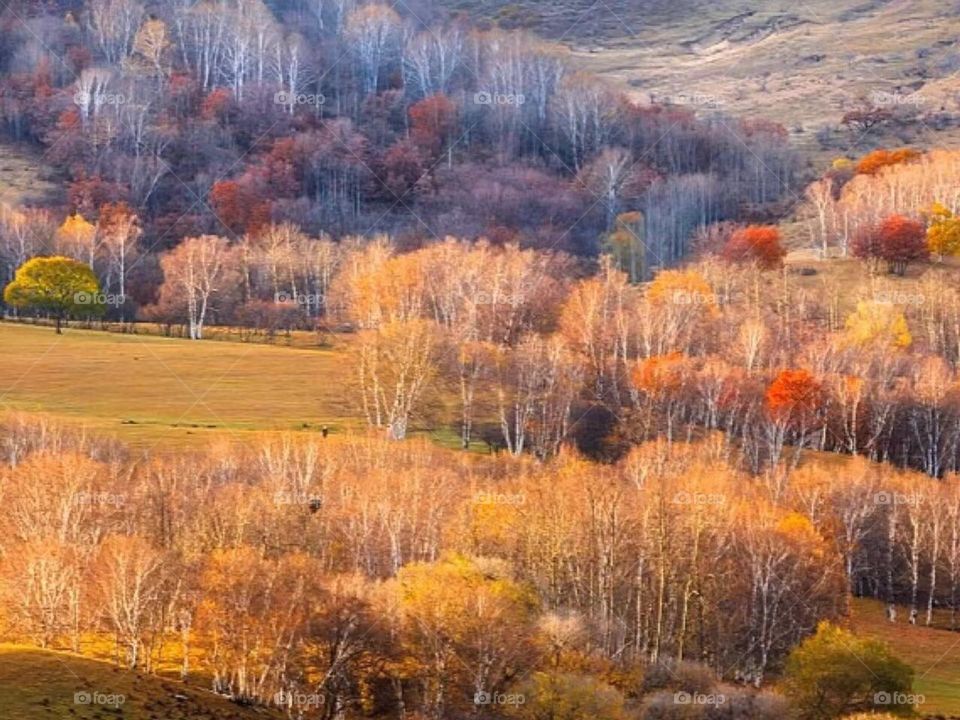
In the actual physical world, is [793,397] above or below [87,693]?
above

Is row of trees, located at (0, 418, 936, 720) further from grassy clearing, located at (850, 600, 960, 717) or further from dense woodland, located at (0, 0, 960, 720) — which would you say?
grassy clearing, located at (850, 600, 960, 717)

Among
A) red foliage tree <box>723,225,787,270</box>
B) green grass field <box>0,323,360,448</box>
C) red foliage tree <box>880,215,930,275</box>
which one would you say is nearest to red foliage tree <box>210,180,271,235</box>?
green grass field <box>0,323,360,448</box>

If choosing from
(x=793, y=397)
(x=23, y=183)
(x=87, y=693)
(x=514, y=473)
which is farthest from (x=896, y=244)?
(x=87, y=693)

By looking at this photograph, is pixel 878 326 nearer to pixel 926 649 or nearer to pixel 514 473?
pixel 926 649

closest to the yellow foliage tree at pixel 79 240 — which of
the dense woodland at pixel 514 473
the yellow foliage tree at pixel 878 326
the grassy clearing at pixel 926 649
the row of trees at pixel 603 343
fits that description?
the dense woodland at pixel 514 473

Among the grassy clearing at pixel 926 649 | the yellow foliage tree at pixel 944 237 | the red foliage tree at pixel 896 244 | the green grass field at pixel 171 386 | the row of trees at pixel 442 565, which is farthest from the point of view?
the yellow foliage tree at pixel 944 237

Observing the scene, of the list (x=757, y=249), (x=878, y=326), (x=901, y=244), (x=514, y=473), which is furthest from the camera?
(x=757, y=249)

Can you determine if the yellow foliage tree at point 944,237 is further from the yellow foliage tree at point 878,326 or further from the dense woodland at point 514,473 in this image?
the yellow foliage tree at point 878,326
